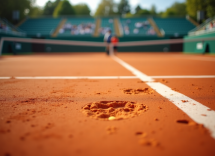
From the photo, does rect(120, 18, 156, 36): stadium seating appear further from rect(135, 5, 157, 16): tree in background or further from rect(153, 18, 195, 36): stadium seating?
rect(135, 5, 157, 16): tree in background

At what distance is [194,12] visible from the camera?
28891 mm

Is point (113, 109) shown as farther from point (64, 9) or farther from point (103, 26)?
point (64, 9)

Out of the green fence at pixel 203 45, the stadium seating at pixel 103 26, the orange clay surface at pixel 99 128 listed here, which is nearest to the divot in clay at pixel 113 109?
the orange clay surface at pixel 99 128

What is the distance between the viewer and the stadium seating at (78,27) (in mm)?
23297

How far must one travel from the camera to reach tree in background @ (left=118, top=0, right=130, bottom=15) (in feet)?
210

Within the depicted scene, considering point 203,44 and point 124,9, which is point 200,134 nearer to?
point 203,44

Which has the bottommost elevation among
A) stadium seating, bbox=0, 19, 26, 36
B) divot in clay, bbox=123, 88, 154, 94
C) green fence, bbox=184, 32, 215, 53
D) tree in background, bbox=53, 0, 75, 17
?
divot in clay, bbox=123, 88, 154, 94

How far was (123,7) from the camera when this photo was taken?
2564 inches

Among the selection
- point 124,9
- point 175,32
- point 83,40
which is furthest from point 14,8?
point 124,9

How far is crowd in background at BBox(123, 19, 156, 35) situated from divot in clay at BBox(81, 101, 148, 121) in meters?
22.3

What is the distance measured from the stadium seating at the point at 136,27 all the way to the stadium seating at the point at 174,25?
1750 mm

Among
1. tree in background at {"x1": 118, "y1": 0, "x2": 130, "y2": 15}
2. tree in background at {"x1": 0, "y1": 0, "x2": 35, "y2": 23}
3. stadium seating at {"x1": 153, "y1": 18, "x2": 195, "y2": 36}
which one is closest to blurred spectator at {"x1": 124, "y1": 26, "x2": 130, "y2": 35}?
stadium seating at {"x1": 153, "y1": 18, "x2": 195, "y2": 36}

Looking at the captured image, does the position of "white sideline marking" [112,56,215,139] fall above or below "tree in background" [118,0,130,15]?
below

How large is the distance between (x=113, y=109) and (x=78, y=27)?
24.5 m
